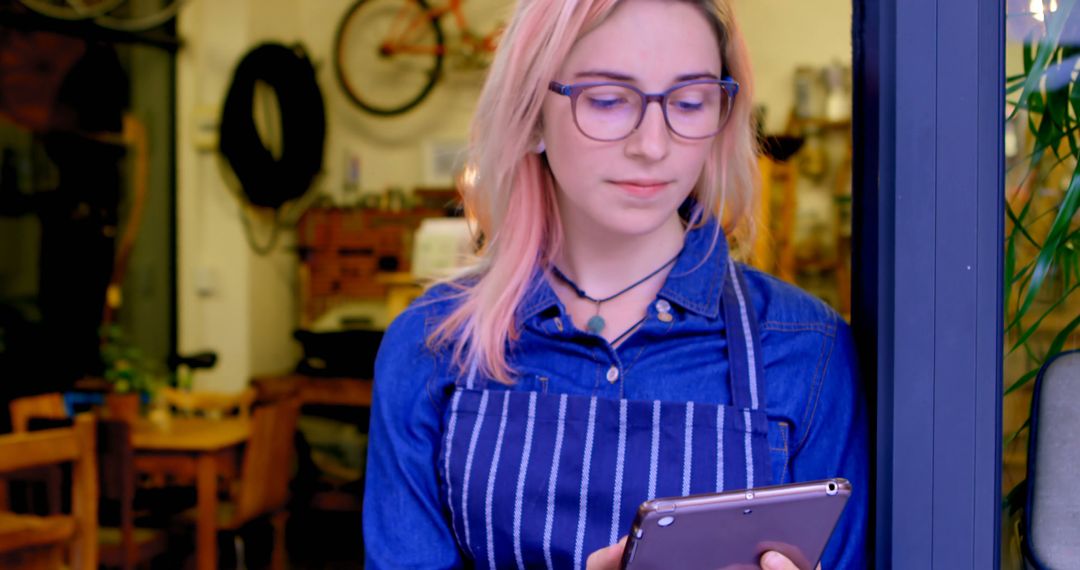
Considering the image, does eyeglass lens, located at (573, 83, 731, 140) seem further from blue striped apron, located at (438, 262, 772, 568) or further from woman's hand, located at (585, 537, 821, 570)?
woman's hand, located at (585, 537, 821, 570)

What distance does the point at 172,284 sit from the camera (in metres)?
6.03

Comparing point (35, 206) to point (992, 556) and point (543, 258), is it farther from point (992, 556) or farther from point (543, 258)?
point (992, 556)

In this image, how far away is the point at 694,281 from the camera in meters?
1.34

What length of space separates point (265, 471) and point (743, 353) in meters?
3.20

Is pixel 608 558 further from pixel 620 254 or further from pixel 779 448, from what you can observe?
pixel 620 254

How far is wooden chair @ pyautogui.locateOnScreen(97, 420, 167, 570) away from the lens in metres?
3.55

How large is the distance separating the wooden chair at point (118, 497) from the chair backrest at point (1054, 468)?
308 centimetres

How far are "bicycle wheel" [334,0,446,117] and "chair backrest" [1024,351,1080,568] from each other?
6.02 m

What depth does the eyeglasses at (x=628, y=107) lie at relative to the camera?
48.1 inches

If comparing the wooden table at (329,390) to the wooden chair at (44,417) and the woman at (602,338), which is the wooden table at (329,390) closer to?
the wooden chair at (44,417)

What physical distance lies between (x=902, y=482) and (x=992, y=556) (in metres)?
0.11

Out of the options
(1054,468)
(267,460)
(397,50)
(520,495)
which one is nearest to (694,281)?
(520,495)

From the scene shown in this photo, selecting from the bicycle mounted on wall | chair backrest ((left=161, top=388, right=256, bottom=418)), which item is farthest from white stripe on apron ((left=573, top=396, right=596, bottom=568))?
the bicycle mounted on wall

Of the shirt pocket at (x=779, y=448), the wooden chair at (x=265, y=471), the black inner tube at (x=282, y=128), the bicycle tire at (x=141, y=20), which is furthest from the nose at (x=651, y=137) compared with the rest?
the black inner tube at (x=282, y=128)
